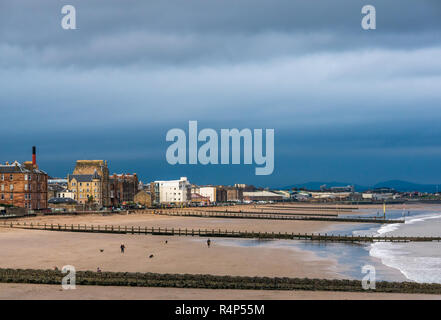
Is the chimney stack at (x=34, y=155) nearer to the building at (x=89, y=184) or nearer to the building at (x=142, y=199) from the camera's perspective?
the building at (x=89, y=184)

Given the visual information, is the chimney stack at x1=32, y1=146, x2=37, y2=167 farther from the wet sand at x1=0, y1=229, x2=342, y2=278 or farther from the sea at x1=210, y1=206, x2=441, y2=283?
the sea at x1=210, y1=206, x2=441, y2=283

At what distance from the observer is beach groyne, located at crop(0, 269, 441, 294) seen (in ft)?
116

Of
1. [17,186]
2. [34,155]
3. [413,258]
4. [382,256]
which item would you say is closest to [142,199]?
[34,155]

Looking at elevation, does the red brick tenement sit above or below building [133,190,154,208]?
above

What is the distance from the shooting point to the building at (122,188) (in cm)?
16775

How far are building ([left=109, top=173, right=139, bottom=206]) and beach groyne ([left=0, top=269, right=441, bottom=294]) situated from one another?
427 ft

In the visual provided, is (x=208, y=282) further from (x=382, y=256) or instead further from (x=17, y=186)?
(x=17, y=186)

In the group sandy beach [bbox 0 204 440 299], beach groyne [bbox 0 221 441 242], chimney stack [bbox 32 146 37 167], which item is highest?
chimney stack [bbox 32 146 37 167]

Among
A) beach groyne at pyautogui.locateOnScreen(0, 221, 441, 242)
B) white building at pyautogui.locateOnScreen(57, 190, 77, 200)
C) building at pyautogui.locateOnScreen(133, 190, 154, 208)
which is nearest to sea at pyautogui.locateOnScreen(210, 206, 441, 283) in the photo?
beach groyne at pyautogui.locateOnScreen(0, 221, 441, 242)

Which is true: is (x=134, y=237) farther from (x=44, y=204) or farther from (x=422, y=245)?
(x=44, y=204)

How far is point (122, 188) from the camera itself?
17475cm

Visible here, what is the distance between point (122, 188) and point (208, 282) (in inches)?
5602

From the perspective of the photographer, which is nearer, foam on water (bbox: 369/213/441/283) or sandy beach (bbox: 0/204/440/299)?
sandy beach (bbox: 0/204/440/299)
